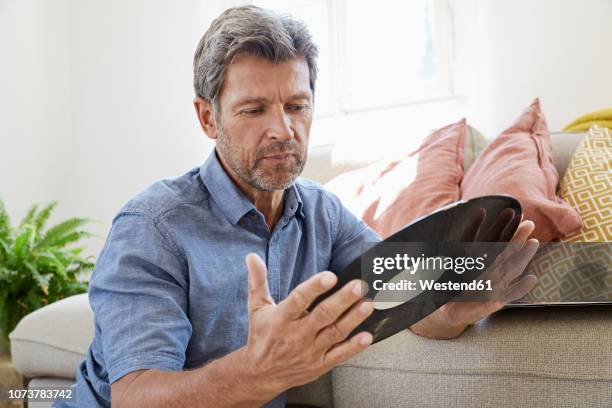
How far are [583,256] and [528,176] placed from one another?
655mm

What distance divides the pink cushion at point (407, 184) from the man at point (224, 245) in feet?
1.34

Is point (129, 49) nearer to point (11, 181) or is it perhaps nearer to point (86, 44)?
point (86, 44)

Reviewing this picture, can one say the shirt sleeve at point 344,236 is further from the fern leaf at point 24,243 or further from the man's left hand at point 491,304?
the fern leaf at point 24,243

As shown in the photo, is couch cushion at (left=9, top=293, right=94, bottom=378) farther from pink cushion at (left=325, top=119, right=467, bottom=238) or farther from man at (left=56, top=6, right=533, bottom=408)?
pink cushion at (left=325, top=119, right=467, bottom=238)

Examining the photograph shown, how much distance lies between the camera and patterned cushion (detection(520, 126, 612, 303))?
82cm

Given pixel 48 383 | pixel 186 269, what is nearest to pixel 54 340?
pixel 48 383

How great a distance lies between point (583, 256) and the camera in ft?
2.72

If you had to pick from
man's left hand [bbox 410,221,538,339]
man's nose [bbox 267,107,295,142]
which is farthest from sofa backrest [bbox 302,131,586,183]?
man's nose [bbox 267,107,295,142]

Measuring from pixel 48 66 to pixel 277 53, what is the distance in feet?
9.59

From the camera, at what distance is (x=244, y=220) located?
1102mm

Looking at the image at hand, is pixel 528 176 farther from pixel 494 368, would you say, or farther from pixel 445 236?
pixel 445 236

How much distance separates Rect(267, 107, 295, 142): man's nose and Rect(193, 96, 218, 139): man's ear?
0.42 ft

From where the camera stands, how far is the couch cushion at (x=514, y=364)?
1.05 metres

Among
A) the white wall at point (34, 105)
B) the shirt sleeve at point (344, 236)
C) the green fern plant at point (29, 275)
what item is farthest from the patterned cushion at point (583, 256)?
the white wall at point (34, 105)
